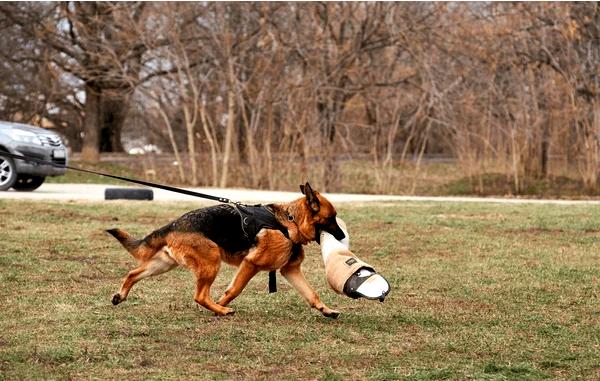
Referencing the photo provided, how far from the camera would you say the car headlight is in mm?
18156

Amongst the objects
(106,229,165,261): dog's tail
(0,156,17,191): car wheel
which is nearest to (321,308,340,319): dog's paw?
(106,229,165,261): dog's tail

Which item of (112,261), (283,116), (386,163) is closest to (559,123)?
(386,163)

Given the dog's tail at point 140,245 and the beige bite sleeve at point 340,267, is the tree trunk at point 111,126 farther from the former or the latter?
the beige bite sleeve at point 340,267

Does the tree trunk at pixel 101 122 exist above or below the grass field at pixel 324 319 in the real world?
above

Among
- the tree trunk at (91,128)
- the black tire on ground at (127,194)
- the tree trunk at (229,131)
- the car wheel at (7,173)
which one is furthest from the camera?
the tree trunk at (91,128)

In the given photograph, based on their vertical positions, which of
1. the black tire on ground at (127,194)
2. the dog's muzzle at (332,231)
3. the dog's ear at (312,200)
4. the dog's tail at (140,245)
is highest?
the dog's ear at (312,200)

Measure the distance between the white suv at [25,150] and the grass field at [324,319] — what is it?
605 centimetres

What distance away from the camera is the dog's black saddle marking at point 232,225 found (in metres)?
6.96

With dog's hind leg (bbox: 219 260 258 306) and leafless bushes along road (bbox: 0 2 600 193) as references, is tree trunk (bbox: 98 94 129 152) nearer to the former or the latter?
leafless bushes along road (bbox: 0 2 600 193)

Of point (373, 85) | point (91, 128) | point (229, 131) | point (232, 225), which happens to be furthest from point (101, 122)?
point (232, 225)

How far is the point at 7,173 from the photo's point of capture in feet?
60.8

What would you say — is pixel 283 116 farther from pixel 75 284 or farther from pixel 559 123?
pixel 75 284

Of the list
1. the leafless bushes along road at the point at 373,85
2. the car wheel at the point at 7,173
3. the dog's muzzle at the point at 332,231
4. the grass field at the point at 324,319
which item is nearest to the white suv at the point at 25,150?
the car wheel at the point at 7,173

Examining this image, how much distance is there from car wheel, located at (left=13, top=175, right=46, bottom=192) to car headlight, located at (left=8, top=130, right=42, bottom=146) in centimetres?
117
